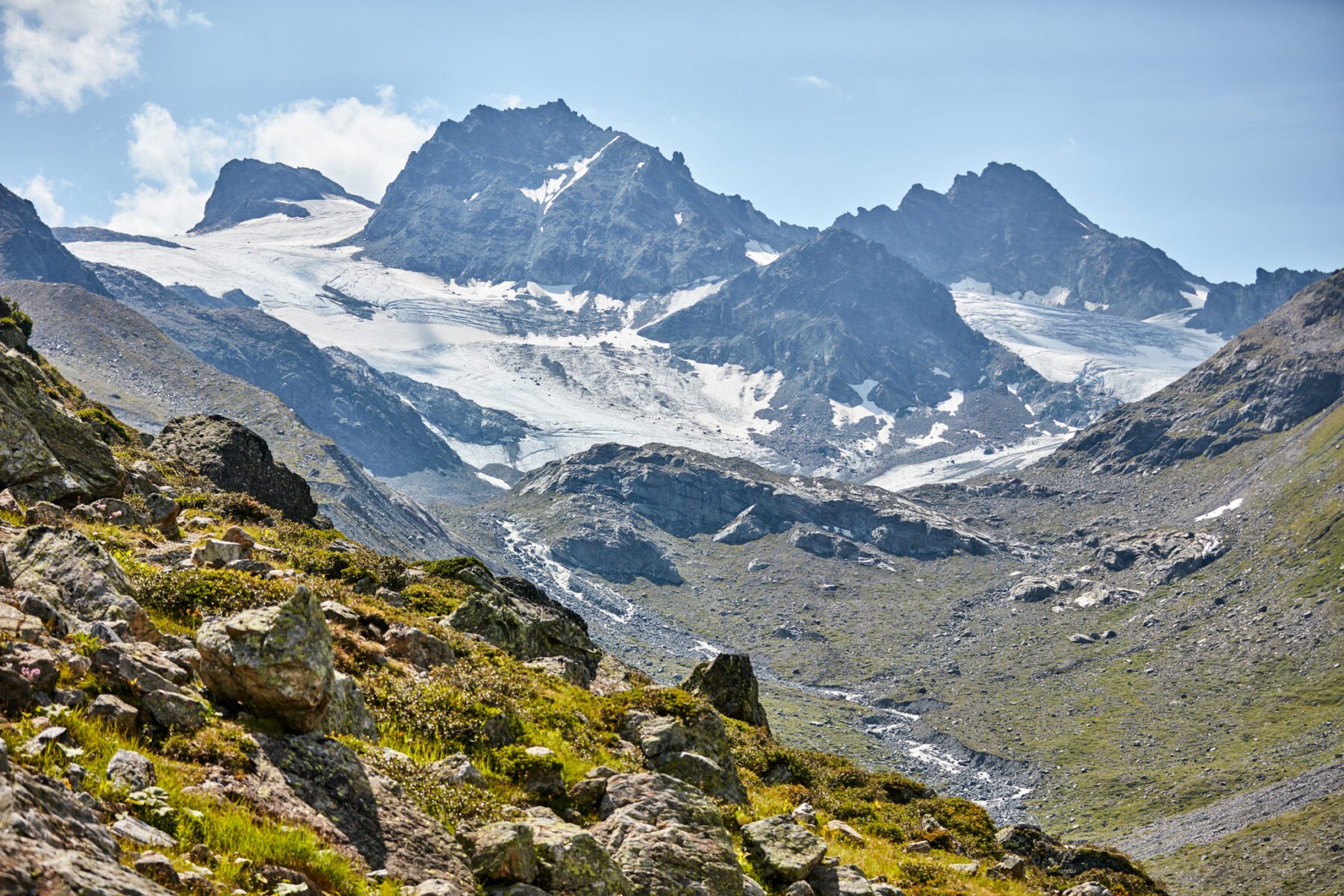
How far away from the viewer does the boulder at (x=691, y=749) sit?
23156 mm

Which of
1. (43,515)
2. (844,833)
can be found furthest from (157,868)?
(844,833)

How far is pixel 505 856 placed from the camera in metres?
12.9

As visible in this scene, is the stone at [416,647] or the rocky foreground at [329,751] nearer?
the rocky foreground at [329,751]


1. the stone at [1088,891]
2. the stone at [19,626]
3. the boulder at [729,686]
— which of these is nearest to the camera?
the stone at [19,626]

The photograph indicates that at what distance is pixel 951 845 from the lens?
103 ft

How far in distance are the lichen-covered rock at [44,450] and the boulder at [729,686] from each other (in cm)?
2309

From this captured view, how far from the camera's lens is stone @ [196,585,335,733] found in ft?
42.4

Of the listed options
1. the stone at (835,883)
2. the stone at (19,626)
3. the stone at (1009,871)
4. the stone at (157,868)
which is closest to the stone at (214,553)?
the stone at (19,626)

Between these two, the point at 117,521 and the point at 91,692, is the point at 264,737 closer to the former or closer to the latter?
the point at 91,692

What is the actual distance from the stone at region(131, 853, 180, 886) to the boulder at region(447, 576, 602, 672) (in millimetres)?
21945

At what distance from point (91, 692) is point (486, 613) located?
2109 centimetres

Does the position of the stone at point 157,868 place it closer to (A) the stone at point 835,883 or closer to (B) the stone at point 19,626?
(B) the stone at point 19,626

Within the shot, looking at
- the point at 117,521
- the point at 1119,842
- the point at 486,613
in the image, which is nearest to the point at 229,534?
the point at 117,521

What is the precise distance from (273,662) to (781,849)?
11.7 meters
